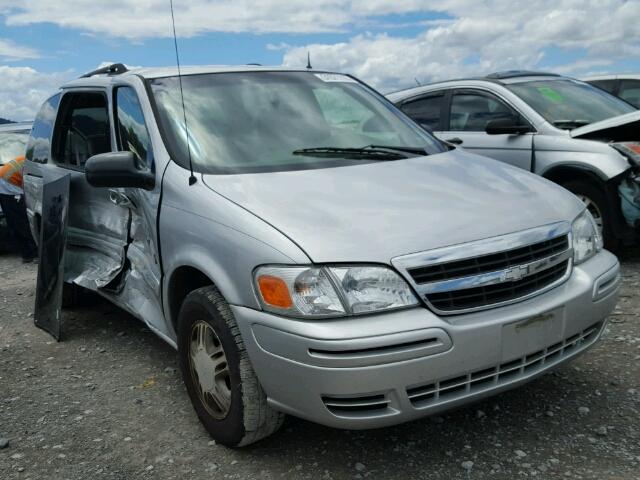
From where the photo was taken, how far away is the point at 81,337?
15.8ft

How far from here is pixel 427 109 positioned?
704 cm

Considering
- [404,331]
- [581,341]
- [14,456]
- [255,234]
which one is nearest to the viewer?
[404,331]

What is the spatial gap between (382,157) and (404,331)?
4.15 feet

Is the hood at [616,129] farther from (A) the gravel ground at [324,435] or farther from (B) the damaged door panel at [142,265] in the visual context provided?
(B) the damaged door panel at [142,265]

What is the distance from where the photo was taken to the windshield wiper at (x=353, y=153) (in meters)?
3.32

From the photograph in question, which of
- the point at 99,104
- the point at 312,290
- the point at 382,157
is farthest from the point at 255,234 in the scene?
the point at 99,104

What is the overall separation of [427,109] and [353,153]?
3.90 metres

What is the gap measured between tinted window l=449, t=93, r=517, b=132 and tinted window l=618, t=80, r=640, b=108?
320 centimetres

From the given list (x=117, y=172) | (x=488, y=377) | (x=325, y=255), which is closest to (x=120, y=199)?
(x=117, y=172)

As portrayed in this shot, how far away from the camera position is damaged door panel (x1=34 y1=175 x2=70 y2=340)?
4.46m

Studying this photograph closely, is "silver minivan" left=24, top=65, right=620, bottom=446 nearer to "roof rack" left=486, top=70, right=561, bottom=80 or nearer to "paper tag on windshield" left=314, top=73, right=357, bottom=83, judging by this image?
"paper tag on windshield" left=314, top=73, right=357, bottom=83

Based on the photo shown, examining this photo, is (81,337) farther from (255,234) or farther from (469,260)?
(469,260)

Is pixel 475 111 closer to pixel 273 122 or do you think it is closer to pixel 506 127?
pixel 506 127

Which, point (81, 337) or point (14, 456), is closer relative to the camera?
point (14, 456)
